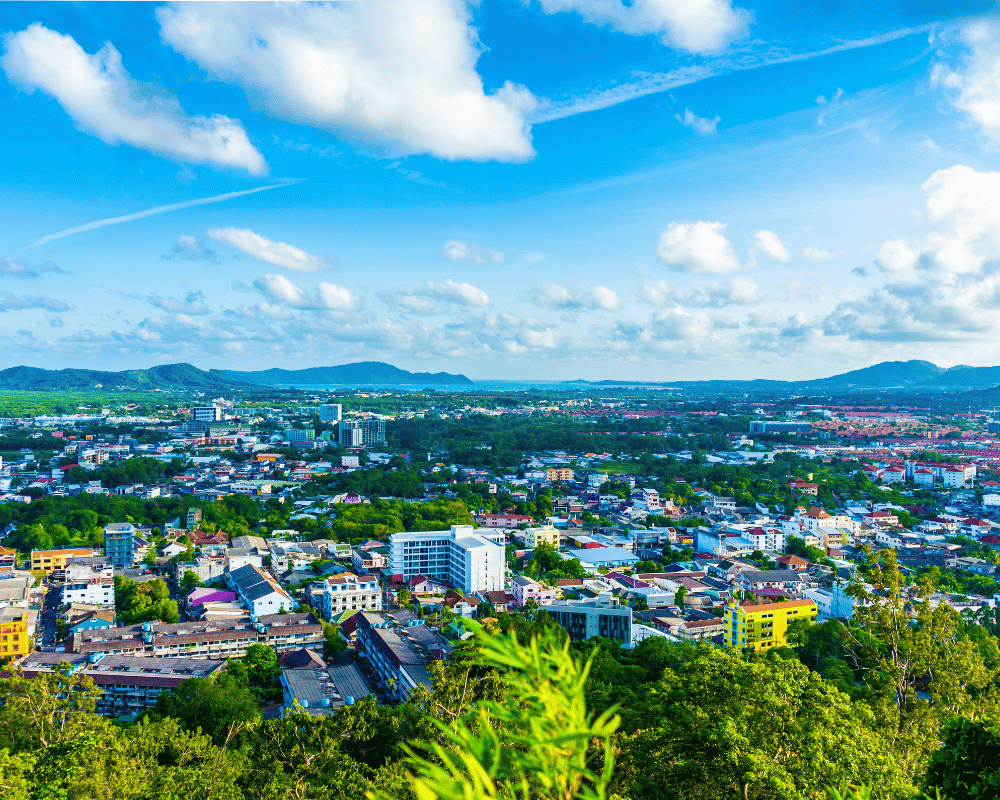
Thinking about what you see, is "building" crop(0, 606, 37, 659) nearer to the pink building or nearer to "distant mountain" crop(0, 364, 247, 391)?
the pink building

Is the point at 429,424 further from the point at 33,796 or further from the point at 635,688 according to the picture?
the point at 33,796

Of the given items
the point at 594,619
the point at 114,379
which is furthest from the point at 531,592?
the point at 114,379

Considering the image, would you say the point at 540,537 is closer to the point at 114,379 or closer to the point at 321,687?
the point at 321,687

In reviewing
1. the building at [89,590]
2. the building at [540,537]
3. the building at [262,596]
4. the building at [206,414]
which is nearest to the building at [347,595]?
the building at [262,596]

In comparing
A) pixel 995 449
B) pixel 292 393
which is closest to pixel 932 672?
pixel 995 449

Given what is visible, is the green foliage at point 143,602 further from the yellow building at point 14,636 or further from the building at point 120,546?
the building at point 120,546

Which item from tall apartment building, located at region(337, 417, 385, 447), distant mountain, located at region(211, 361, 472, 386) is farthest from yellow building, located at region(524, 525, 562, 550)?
distant mountain, located at region(211, 361, 472, 386)
